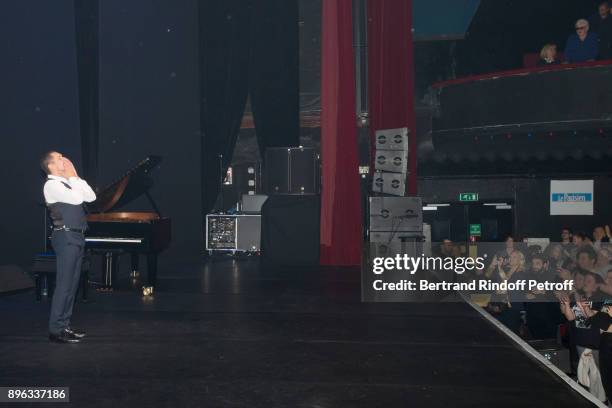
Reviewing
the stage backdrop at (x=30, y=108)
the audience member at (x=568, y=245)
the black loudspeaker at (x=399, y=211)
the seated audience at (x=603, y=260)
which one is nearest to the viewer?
the seated audience at (x=603, y=260)

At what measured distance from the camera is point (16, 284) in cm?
655

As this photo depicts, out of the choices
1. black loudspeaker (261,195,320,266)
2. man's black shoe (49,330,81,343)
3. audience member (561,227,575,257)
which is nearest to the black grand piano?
man's black shoe (49,330,81,343)

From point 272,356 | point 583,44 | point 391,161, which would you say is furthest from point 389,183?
point 272,356

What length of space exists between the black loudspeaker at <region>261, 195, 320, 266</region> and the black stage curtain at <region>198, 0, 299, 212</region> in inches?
49.6

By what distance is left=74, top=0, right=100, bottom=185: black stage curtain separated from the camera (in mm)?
8586

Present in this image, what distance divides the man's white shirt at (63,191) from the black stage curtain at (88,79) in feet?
15.0

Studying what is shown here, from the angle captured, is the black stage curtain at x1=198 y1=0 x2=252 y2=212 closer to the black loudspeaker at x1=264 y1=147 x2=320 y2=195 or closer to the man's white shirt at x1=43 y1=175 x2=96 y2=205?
the black loudspeaker at x1=264 y1=147 x2=320 y2=195

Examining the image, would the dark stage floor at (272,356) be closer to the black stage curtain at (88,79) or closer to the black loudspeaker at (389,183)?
the black loudspeaker at (389,183)

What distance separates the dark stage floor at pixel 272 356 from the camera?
3.14 m

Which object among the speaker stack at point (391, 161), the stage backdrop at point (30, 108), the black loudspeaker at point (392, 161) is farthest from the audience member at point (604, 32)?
the stage backdrop at point (30, 108)

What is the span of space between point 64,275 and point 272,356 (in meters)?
1.57

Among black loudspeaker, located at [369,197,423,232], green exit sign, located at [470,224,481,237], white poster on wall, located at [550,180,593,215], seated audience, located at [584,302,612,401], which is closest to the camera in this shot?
seated audience, located at [584,302,612,401]

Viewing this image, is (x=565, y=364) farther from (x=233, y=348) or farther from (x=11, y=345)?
(x=11, y=345)

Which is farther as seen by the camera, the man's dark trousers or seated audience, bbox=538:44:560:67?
seated audience, bbox=538:44:560:67
